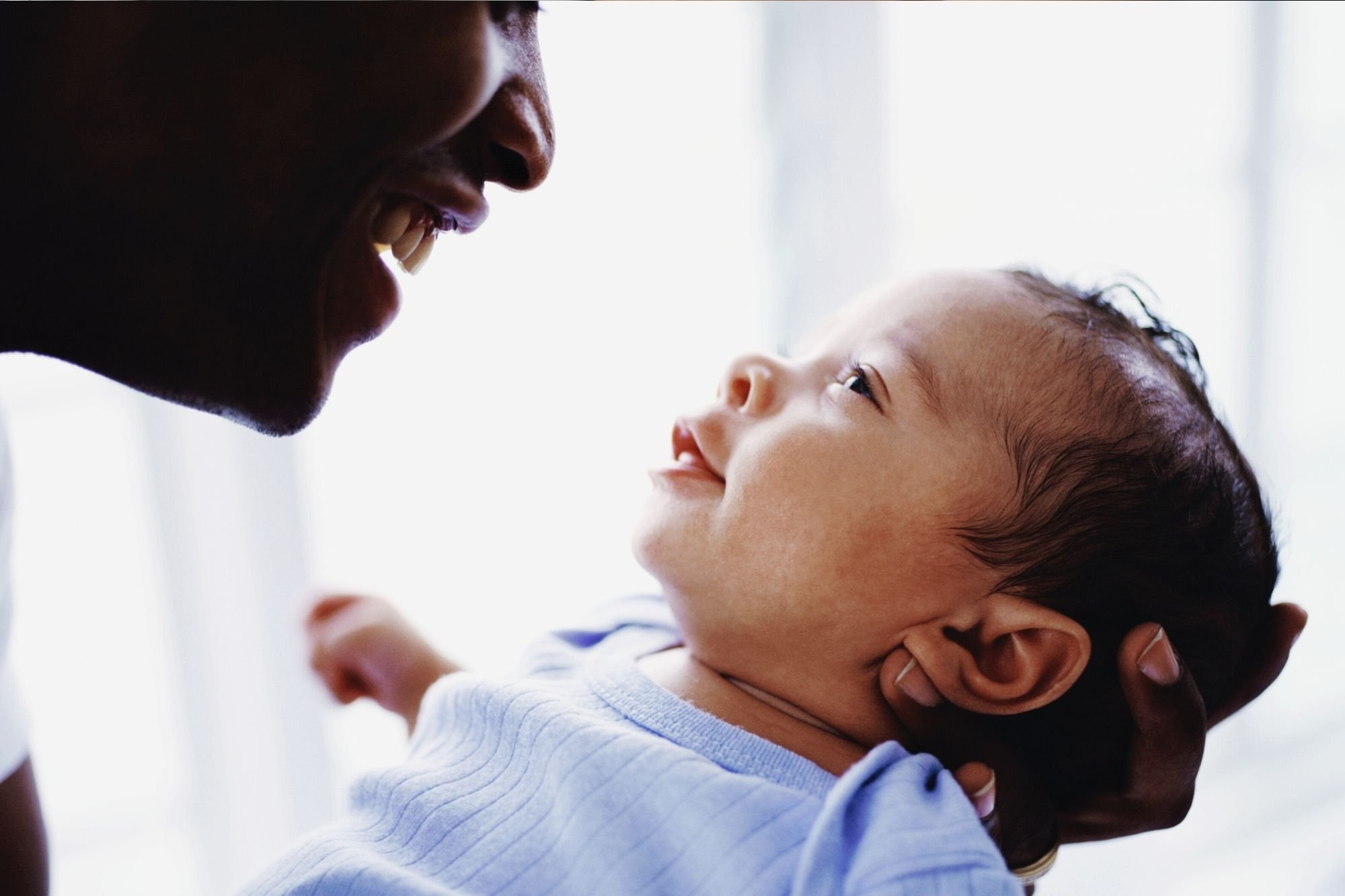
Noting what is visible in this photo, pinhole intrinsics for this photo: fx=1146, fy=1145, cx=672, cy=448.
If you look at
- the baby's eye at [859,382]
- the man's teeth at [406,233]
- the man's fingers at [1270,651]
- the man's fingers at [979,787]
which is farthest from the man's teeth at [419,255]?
the man's fingers at [1270,651]

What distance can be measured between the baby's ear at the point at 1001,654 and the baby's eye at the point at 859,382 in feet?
0.65

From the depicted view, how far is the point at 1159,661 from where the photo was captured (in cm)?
86

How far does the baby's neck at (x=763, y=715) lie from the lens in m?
0.95

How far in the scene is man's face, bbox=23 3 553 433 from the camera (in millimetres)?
770

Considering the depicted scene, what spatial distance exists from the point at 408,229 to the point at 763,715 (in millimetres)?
504

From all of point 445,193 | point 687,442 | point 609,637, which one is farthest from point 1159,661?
point 445,193

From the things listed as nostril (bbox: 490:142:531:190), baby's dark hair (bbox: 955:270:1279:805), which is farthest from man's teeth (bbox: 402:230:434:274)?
baby's dark hair (bbox: 955:270:1279:805)

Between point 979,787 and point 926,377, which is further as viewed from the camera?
point 926,377

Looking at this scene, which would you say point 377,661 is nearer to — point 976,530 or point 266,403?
point 266,403

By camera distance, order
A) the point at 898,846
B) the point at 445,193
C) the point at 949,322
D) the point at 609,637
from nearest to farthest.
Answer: the point at 898,846 → the point at 445,193 → the point at 949,322 → the point at 609,637

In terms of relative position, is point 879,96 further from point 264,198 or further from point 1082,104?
point 264,198

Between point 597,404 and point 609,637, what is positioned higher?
point 597,404

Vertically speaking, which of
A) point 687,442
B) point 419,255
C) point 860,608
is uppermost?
point 419,255

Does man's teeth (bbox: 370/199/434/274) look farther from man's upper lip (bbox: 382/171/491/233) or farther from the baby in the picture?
the baby
